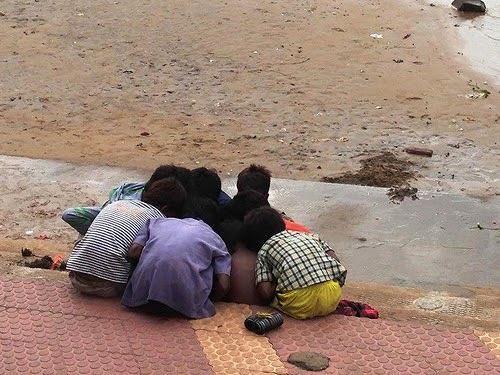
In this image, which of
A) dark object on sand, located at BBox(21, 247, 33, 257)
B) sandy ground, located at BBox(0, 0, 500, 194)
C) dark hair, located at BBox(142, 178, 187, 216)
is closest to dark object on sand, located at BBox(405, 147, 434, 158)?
sandy ground, located at BBox(0, 0, 500, 194)

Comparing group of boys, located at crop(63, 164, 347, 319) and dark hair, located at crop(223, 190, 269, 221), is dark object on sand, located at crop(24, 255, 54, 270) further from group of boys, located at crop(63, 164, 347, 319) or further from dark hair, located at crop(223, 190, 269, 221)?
dark hair, located at crop(223, 190, 269, 221)

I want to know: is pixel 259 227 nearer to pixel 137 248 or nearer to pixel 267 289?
pixel 267 289

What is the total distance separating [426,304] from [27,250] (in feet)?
9.49

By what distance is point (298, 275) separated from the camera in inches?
190

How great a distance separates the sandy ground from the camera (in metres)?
9.87

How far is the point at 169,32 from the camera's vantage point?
48.2 ft

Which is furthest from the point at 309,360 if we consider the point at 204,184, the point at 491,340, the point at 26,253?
the point at 26,253

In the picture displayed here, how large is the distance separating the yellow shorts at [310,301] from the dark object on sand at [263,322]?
0.17 metres

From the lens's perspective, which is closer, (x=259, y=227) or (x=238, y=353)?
(x=238, y=353)

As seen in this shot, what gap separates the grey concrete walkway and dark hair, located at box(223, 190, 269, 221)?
1.46 m

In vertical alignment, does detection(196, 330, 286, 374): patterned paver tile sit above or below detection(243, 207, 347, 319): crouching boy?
below

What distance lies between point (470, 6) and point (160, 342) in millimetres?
14201

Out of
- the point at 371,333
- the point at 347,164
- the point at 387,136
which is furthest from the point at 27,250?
the point at 387,136

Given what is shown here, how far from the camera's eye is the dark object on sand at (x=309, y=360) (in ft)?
13.7
